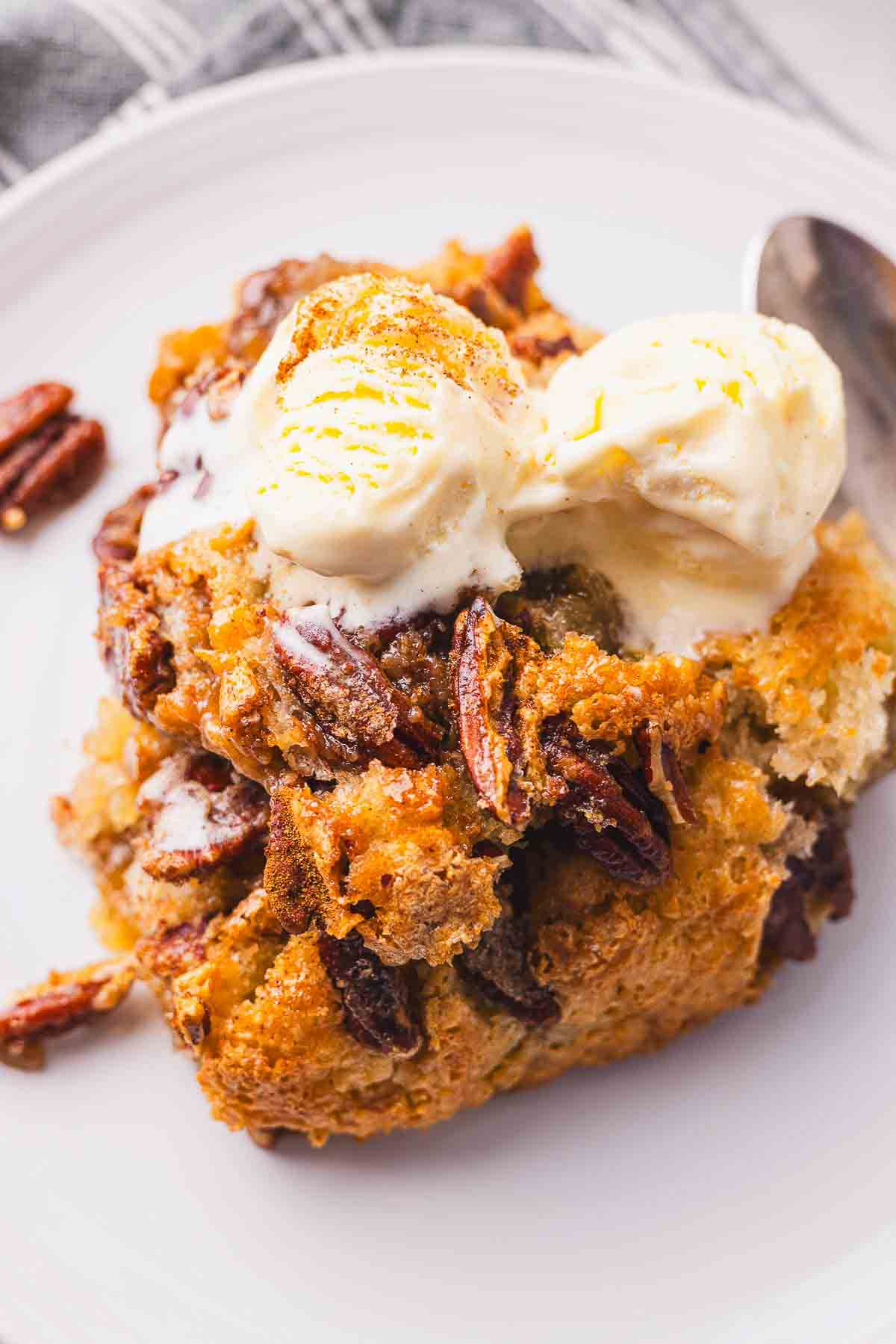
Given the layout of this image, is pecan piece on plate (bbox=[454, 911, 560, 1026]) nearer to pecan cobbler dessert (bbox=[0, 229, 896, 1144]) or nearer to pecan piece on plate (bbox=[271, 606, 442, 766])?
pecan cobbler dessert (bbox=[0, 229, 896, 1144])

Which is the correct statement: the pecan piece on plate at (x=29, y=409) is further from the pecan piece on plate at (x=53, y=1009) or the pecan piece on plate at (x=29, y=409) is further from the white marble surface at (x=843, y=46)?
the white marble surface at (x=843, y=46)

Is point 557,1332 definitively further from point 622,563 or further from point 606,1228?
point 622,563

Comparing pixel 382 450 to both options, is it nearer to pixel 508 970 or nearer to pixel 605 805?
pixel 605 805

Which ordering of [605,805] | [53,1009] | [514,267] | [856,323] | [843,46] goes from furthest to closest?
[843,46]
[856,323]
[514,267]
[53,1009]
[605,805]

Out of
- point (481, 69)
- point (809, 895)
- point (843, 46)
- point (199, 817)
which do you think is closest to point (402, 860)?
point (199, 817)

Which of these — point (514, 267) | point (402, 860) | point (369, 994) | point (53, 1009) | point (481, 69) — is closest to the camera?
point (402, 860)

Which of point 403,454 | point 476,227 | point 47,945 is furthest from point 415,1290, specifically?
point 476,227
